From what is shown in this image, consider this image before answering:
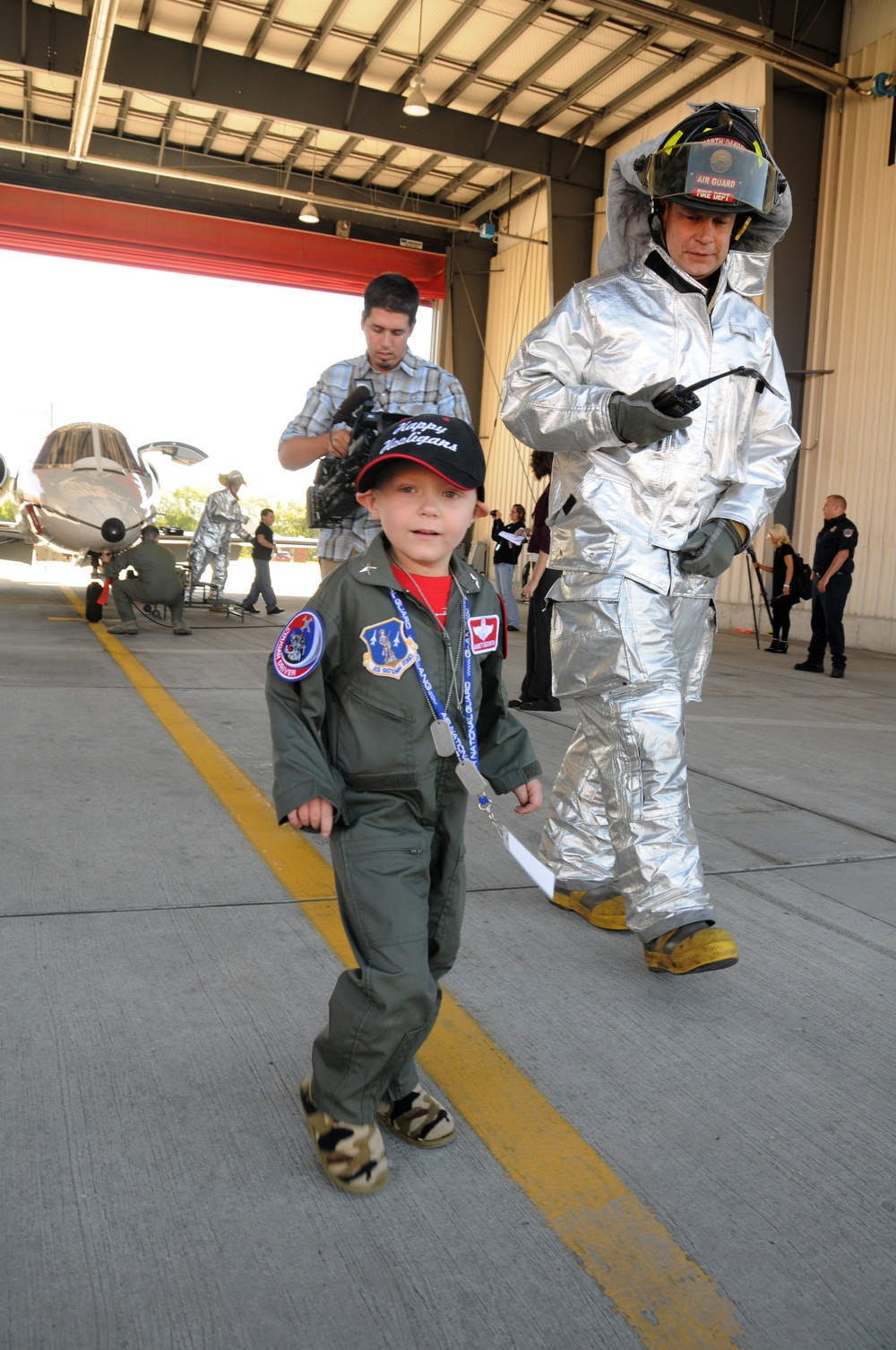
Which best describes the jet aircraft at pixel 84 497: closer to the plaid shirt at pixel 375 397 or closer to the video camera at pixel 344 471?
the plaid shirt at pixel 375 397

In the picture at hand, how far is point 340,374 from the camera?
4.31 metres

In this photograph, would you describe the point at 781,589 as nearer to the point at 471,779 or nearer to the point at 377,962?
the point at 471,779

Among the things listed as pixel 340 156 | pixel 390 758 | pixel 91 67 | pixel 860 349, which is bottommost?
pixel 390 758

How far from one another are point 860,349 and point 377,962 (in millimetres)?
15898

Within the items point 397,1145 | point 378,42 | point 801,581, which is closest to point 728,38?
point 378,42

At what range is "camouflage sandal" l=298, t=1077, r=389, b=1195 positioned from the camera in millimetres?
1844

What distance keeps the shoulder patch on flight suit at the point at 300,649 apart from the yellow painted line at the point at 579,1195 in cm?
99

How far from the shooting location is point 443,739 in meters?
1.97

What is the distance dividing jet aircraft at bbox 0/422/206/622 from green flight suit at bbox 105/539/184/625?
1264 mm

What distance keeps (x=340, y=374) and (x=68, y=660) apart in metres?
5.20

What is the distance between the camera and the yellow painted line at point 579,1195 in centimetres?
159

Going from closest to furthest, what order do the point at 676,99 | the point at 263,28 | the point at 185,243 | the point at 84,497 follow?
the point at 84,497 → the point at 263,28 → the point at 676,99 → the point at 185,243

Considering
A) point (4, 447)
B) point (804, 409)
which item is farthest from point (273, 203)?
point (804, 409)

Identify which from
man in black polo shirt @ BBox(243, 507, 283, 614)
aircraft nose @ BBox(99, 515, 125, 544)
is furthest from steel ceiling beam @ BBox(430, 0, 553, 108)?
aircraft nose @ BBox(99, 515, 125, 544)
